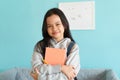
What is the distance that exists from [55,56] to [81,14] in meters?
1.39

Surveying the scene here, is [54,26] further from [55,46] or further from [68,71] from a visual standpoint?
[68,71]

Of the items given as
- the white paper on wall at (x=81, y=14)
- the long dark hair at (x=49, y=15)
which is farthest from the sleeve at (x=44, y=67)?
the white paper on wall at (x=81, y=14)

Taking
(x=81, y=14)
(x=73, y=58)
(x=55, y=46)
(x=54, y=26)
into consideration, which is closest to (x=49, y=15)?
(x=54, y=26)

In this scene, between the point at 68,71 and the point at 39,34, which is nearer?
the point at 68,71

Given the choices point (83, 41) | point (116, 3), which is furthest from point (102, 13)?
point (83, 41)

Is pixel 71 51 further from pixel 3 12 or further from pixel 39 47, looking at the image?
pixel 3 12

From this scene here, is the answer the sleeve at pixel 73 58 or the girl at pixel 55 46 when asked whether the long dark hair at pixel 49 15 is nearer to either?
the girl at pixel 55 46

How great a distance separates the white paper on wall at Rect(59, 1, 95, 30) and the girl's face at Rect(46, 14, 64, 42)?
51.4 inches

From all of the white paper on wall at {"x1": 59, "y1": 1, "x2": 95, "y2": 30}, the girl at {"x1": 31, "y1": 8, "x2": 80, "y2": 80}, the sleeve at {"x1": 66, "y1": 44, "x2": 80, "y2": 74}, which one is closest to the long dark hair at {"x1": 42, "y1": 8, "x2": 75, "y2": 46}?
the girl at {"x1": 31, "y1": 8, "x2": 80, "y2": 80}

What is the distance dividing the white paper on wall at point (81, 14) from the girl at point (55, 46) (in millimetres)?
1217

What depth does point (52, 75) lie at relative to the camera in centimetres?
133

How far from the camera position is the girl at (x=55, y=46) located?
1340 millimetres

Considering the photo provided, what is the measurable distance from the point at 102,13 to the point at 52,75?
5.07 ft

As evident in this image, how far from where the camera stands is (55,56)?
141 centimetres
